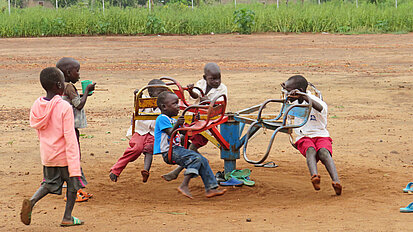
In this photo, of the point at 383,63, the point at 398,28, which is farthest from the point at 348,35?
the point at 383,63

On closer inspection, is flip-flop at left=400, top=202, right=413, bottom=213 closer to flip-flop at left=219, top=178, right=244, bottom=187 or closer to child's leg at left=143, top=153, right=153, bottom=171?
flip-flop at left=219, top=178, right=244, bottom=187

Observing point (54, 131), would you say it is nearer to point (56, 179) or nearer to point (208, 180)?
point (56, 179)

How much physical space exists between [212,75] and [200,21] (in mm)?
21276

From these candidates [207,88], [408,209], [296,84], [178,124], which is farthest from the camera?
[207,88]

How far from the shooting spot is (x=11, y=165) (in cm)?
781

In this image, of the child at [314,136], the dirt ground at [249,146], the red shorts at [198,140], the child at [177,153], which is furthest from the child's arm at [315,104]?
the red shorts at [198,140]

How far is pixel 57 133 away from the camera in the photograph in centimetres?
501

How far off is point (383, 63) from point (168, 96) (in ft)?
46.0

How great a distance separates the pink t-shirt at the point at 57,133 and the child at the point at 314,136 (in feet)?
7.26

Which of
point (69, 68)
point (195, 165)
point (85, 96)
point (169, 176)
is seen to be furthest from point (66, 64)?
point (195, 165)

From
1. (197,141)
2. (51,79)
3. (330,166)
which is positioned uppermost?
(51,79)

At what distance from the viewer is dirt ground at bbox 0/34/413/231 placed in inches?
213

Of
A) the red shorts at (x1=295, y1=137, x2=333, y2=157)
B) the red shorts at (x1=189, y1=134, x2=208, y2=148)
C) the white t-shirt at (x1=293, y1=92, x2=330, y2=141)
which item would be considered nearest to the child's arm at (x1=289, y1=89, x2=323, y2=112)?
the white t-shirt at (x1=293, y1=92, x2=330, y2=141)

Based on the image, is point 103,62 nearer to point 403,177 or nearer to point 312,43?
point 312,43
